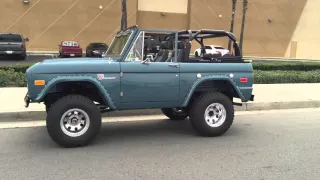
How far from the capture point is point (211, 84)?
23.1 feet

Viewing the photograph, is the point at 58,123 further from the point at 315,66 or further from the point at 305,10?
the point at 305,10

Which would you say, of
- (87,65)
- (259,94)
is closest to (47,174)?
(87,65)

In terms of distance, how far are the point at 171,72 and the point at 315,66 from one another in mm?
13253

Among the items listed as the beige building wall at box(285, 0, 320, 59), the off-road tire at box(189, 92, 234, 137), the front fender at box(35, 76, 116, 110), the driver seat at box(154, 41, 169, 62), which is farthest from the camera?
the beige building wall at box(285, 0, 320, 59)

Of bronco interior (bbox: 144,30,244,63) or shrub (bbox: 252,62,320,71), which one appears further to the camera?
shrub (bbox: 252,62,320,71)

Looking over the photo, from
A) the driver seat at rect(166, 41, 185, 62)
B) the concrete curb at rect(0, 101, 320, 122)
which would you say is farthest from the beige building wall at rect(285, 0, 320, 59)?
the driver seat at rect(166, 41, 185, 62)

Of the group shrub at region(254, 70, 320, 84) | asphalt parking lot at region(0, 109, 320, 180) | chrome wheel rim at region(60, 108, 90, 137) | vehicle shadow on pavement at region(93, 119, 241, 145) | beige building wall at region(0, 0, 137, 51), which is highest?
beige building wall at region(0, 0, 137, 51)

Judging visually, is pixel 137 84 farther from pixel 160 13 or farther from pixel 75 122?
pixel 160 13

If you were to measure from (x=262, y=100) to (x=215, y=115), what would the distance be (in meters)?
3.78

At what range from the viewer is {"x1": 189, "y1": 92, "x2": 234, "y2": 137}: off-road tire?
6.69m

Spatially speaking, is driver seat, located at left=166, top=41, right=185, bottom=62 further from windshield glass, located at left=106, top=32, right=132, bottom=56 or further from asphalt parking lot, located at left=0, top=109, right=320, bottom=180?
asphalt parking lot, located at left=0, top=109, right=320, bottom=180

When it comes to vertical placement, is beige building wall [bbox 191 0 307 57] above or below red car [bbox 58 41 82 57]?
above

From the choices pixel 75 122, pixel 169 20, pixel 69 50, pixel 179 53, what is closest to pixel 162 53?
pixel 179 53

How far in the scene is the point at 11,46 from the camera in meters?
24.2
